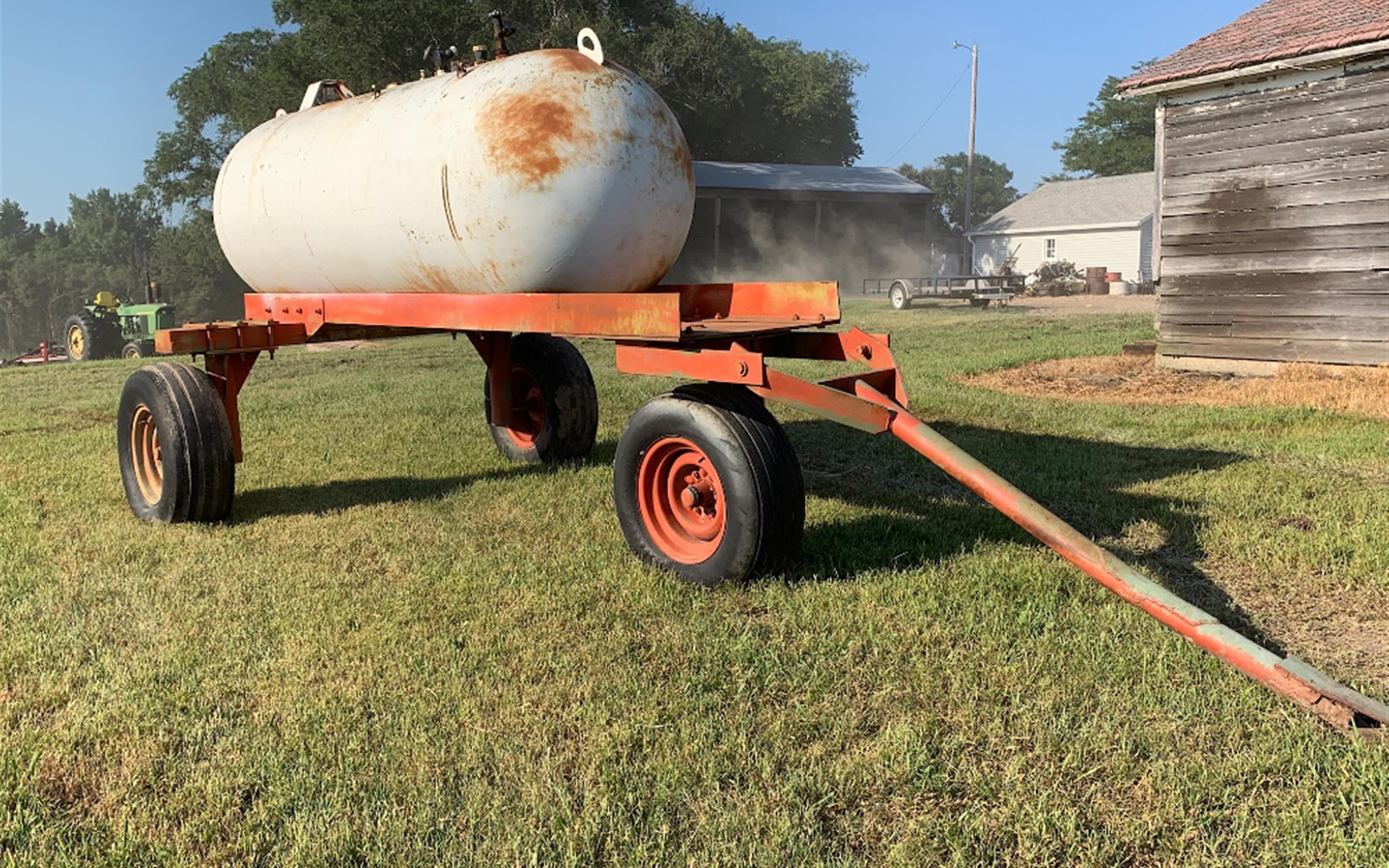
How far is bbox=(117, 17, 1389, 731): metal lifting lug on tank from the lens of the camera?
13.6 ft

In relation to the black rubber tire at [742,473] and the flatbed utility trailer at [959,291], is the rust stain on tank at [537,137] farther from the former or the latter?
the flatbed utility trailer at [959,291]

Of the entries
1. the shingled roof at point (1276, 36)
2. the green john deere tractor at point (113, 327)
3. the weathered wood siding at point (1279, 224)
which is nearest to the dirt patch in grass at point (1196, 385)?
the weathered wood siding at point (1279, 224)

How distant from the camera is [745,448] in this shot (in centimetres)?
414

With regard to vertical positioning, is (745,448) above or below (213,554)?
above

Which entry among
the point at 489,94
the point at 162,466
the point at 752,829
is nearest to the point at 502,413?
the point at 162,466

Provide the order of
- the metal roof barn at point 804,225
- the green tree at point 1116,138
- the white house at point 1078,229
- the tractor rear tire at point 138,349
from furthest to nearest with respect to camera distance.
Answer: the green tree at point 1116,138 < the white house at point 1078,229 < the metal roof barn at point 804,225 < the tractor rear tire at point 138,349

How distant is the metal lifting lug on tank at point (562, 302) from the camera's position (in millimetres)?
4141

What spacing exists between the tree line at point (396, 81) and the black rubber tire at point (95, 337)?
2.45 m

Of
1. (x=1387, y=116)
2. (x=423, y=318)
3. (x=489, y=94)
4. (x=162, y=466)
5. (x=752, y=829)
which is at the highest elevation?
(x=1387, y=116)

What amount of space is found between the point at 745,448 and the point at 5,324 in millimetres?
92786

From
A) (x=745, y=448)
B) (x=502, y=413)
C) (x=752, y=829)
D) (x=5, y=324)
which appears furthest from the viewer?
(x=5, y=324)

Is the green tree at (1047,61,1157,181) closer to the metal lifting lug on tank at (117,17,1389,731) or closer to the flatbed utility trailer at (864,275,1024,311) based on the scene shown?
the flatbed utility trailer at (864,275,1024,311)

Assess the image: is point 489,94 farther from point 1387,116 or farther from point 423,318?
point 1387,116

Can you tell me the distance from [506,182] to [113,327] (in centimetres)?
2089
